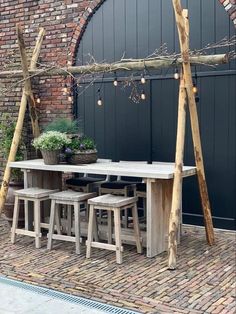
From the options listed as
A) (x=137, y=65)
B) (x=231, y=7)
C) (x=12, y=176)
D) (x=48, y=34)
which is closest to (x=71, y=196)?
(x=12, y=176)

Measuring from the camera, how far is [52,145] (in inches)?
236

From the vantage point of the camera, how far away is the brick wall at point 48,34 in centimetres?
769

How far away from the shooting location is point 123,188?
6035 millimetres

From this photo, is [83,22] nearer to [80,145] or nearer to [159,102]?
[159,102]

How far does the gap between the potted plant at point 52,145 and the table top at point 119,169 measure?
0.09m

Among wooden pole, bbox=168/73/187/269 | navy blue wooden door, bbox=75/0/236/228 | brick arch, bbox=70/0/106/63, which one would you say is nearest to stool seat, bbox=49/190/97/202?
wooden pole, bbox=168/73/187/269

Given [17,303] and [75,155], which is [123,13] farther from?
[17,303]

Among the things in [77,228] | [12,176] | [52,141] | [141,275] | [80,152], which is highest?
[52,141]

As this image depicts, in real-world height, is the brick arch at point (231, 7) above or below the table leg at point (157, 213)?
above

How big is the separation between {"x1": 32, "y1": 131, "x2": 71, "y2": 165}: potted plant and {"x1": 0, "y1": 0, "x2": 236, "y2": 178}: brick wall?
1.84 meters

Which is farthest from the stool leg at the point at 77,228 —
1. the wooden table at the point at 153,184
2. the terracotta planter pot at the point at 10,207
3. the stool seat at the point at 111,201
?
the terracotta planter pot at the point at 10,207

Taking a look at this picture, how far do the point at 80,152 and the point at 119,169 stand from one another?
2.47 ft

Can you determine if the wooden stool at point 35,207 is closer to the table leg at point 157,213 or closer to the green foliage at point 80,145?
the green foliage at point 80,145

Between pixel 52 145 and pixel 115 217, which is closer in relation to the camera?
pixel 115 217
